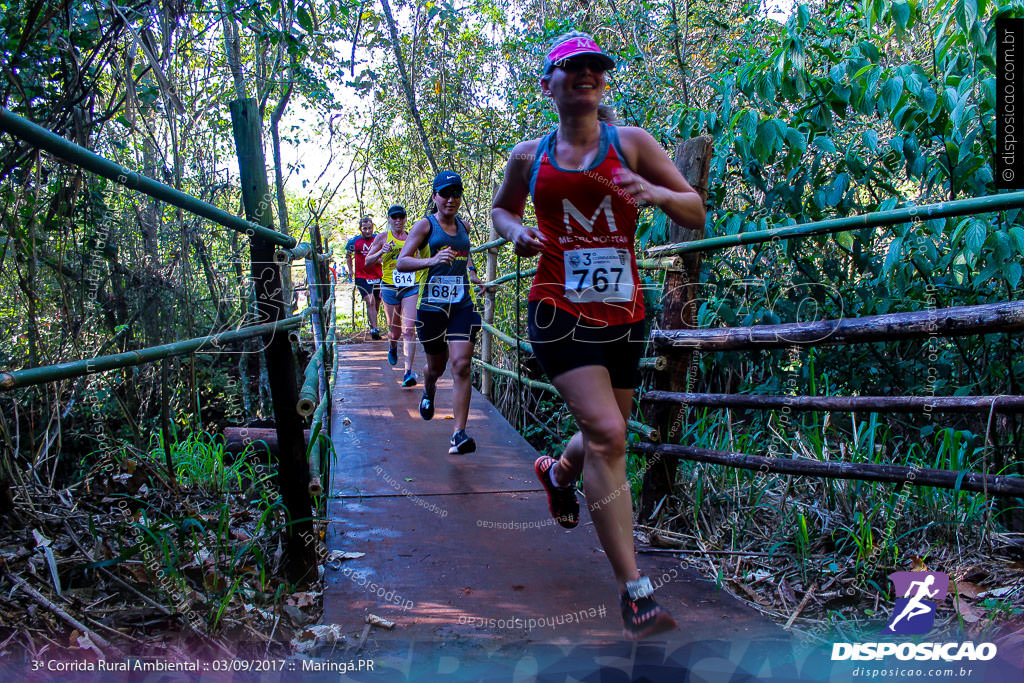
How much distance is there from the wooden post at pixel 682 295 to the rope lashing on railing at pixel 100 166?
1.62 m

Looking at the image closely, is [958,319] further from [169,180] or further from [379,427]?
[169,180]

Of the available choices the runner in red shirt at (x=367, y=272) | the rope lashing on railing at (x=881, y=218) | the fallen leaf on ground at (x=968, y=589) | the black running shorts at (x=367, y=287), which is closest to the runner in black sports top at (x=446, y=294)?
the rope lashing on railing at (x=881, y=218)

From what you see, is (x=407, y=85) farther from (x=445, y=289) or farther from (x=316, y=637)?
(x=316, y=637)

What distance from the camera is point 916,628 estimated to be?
85.4 inches

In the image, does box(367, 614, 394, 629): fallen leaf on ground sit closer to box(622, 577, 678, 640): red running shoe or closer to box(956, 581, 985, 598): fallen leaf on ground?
A: box(622, 577, 678, 640): red running shoe

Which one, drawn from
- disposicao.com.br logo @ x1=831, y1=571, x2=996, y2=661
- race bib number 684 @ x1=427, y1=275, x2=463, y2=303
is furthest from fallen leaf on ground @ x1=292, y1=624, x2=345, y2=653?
race bib number 684 @ x1=427, y1=275, x2=463, y2=303

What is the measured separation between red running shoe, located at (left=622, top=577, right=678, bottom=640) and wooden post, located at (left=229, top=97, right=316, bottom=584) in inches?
38.5

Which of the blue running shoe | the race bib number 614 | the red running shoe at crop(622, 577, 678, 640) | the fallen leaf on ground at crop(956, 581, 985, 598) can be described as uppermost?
the race bib number 614

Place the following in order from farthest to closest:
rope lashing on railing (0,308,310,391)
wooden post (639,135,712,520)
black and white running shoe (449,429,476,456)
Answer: black and white running shoe (449,429,476,456) < wooden post (639,135,712,520) < rope lashing on railing (0,308,310,391)

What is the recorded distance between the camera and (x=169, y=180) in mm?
7203

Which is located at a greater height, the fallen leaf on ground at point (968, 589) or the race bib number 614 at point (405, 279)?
the race bib number 614 at point (405, 279)

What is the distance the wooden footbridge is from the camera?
212 cm

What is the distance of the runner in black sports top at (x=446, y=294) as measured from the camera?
4281 millimetres

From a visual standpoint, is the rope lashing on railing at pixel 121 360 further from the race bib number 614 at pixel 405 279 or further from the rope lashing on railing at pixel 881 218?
the race bib number 614 at pixel 405 279
